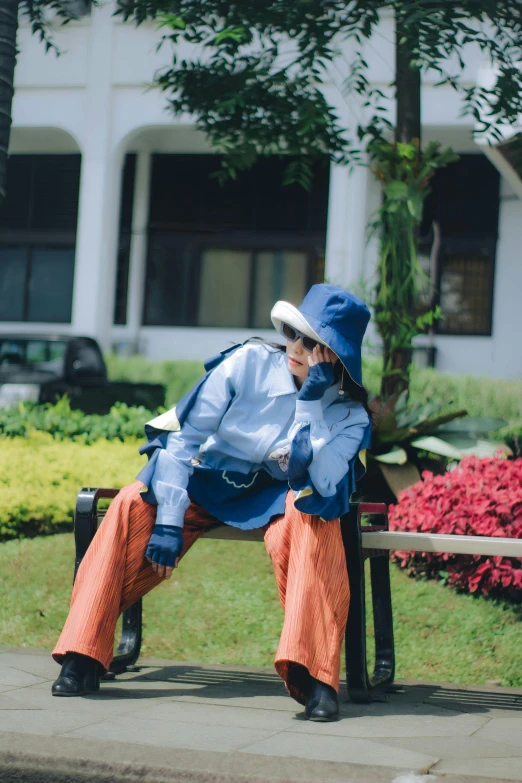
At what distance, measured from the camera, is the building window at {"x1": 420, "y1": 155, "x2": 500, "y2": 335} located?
18.1 m

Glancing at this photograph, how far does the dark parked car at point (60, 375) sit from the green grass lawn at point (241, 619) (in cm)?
776

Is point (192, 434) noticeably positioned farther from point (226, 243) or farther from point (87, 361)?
point (226, 243)

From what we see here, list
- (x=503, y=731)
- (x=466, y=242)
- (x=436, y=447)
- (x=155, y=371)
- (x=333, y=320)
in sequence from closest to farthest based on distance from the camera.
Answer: (x=503, y=731) → (x=333, y=320) → (x=436, y=447) → (x=155, y=371) → (x=466, y=242)

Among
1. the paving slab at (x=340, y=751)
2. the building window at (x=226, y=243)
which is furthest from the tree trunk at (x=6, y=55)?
the building window at (x=226, y=243)

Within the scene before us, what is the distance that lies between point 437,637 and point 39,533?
109 inches

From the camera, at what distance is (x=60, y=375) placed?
47.7 ft

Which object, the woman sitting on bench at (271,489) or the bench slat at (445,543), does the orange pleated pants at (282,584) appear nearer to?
the woman sitting on bench at (271,489)

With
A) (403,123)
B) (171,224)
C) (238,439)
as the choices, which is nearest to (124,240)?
(171,224)

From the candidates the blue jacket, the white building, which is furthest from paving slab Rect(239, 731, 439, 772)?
the white building

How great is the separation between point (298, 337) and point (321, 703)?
1240 mm

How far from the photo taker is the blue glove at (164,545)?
12.3 ft

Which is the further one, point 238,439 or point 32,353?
point 32,353

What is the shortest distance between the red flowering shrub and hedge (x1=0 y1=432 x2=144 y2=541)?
208cm

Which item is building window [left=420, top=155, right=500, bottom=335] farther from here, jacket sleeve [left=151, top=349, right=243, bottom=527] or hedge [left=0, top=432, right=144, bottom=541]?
jacket sleeve [left=151, top=349, right=243, bottom=527]
